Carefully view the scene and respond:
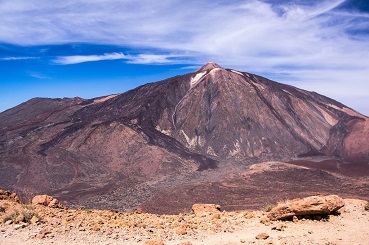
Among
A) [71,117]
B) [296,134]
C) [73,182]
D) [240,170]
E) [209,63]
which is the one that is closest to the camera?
[73,182]

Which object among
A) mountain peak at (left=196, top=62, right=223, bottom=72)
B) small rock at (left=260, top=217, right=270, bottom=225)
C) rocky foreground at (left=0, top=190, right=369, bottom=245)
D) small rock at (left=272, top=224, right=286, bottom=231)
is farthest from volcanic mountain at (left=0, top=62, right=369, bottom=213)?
small rock at (left=272, top=224, right=286, bottom=231)

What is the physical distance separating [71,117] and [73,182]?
2985 centimetres

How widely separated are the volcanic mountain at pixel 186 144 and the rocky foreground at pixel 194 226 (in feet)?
56.1

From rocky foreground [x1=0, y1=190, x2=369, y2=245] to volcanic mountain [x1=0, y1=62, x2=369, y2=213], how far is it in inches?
673

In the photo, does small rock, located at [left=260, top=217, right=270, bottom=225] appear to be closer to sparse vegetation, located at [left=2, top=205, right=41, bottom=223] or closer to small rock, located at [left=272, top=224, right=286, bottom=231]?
small rock, located at [left=272, top=224, right=286, bottom=231]

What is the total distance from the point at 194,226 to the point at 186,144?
153 ft

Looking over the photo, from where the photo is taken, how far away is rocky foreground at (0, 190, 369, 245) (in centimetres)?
770

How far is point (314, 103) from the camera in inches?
2869

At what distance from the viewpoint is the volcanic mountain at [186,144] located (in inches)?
1353

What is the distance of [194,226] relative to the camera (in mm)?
8742

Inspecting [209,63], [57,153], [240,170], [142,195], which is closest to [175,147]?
[240,170]

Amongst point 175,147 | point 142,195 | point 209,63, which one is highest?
point 209,63

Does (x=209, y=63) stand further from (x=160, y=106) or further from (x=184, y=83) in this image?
(x=160, y=106)

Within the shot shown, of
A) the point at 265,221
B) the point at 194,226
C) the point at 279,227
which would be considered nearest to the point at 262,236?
the point at 279,227
